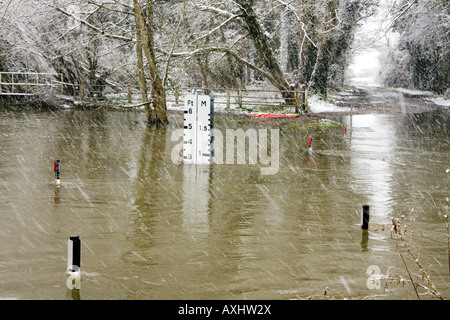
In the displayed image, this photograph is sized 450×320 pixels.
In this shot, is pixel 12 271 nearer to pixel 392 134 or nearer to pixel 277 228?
pixel 277 228

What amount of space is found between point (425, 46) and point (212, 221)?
4422cm

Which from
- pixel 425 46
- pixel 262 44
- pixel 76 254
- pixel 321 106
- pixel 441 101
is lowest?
pixel 76 254

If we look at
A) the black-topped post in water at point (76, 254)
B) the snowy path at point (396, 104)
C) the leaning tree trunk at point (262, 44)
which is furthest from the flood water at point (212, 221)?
the snowy path at point (396, 104)

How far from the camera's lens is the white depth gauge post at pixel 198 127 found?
681 inches

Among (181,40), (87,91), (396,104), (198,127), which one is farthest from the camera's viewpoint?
(396,104)

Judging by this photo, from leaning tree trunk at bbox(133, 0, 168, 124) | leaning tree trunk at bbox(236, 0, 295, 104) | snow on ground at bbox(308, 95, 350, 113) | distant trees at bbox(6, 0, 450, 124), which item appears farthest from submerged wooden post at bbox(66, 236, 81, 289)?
snow on ground at bbox(308, 95, 350, 113)

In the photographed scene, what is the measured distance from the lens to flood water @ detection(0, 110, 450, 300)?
7621mm

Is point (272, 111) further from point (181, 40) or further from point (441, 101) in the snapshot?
point (441, 101)

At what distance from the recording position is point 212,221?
35.4 ft

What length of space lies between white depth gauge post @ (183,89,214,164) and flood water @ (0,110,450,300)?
73 cm

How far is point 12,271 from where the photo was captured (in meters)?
7.84

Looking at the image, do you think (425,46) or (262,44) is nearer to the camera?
(262,44)

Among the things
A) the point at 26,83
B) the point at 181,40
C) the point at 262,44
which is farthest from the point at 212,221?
the point at 26,83

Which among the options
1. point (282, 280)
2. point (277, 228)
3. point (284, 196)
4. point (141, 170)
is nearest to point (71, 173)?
point (141, 170)
